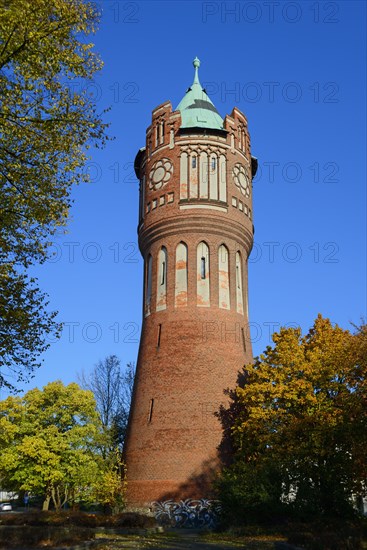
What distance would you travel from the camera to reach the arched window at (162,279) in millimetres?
28156

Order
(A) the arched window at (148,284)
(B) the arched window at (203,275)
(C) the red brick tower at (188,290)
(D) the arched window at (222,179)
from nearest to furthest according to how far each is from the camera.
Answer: (C) the red brick tower at (188,290) < (B) the arched window at (203,275) < (A) the arched window at (148,284) < (D) the arched window at (222,179)

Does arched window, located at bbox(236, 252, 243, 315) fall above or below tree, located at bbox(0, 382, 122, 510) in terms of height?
above

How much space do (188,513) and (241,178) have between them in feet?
56.3

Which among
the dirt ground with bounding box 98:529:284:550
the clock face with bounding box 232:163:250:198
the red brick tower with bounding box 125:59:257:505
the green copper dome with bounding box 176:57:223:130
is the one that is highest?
the green copper dome with bounding box 176:57:223:130

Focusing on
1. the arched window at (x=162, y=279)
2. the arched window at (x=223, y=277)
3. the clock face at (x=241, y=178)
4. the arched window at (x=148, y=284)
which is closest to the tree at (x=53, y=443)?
the arched window at (x=148, y=284)

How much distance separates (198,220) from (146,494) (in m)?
13.1

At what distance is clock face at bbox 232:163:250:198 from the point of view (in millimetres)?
30611

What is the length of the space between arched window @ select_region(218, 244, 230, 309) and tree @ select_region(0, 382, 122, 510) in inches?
447

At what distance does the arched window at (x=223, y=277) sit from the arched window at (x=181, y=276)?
5.69 feet

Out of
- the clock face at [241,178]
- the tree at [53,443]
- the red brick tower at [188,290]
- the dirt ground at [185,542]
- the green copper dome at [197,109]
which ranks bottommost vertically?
the dirt ground at [185,542]

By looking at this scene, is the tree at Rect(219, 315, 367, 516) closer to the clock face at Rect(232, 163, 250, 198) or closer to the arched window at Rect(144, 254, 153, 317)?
the arched window at Rect(144, 254, 153, 317)

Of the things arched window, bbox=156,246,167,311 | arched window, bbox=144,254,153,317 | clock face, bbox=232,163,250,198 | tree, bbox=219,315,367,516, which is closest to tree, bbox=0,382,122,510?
arched window, bbox=144,254,153,317

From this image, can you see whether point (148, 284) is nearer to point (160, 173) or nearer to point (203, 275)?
point (203, 275)

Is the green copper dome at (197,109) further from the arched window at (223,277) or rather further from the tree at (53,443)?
the tree at (53,443)
